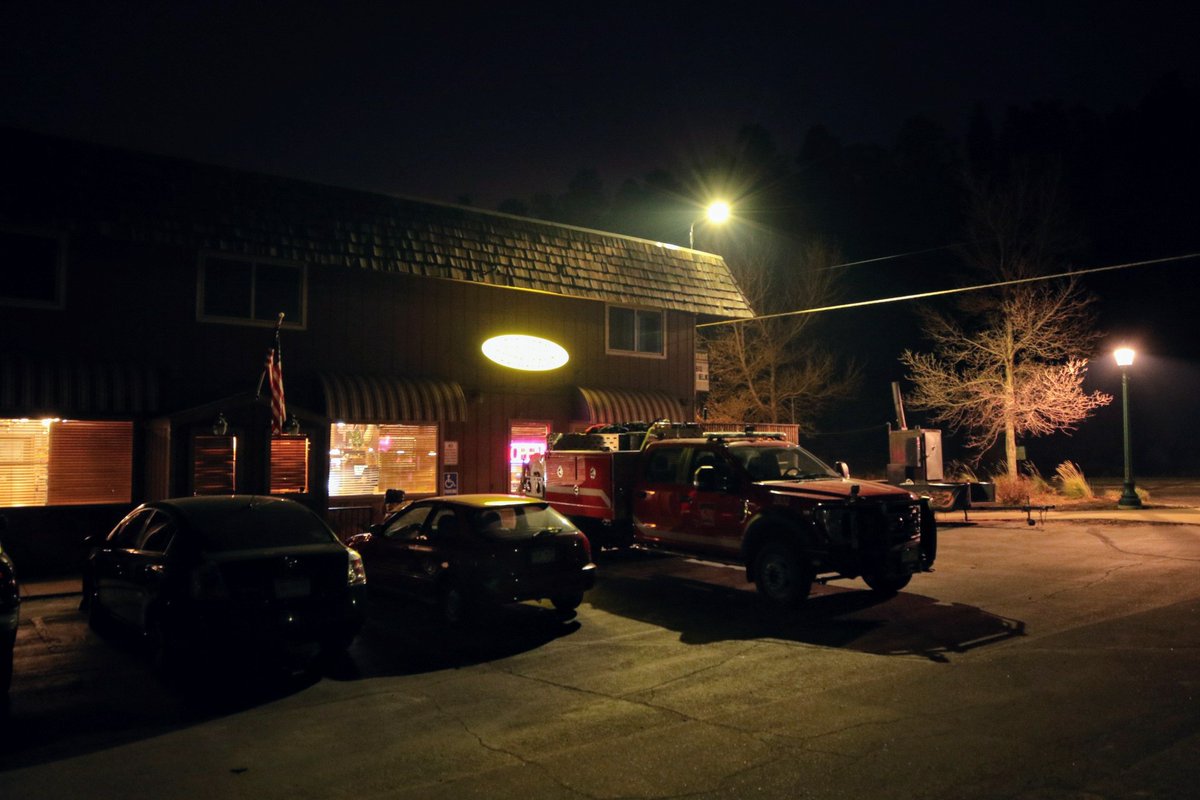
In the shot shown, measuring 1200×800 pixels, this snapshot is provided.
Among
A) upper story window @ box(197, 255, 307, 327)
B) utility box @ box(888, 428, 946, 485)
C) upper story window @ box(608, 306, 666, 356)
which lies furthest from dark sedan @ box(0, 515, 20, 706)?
utility box @ box(888, 428, 946, 485)

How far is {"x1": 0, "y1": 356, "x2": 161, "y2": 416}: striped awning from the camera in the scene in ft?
45.4

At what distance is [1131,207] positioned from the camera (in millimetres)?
44812

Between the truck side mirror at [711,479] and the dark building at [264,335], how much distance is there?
7.01m

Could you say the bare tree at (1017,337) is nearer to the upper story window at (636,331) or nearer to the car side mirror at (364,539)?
the upper story window at (636,331)

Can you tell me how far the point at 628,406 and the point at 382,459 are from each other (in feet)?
19.1

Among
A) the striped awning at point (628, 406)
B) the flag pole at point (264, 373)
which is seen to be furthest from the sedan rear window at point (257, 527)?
the striped awning at point (628, 406)

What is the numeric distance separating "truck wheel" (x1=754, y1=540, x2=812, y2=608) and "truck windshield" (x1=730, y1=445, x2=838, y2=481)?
3.76ft

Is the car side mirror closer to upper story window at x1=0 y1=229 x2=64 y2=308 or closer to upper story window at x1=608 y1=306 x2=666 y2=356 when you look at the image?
upper story window at x1=0 y1=229 x2=64 y2=308

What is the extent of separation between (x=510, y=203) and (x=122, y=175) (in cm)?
3955

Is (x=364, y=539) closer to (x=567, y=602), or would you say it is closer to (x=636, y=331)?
(x=567, y=602)

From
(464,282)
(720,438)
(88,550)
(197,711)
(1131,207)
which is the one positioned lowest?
(197,711)

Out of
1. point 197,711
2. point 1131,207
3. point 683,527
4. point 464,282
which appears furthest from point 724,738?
point 1131,207

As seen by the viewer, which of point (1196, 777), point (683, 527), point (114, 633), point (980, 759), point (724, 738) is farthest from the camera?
point (683, 527)

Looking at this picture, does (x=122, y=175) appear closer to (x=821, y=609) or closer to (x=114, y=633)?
(x=114, y=633)
